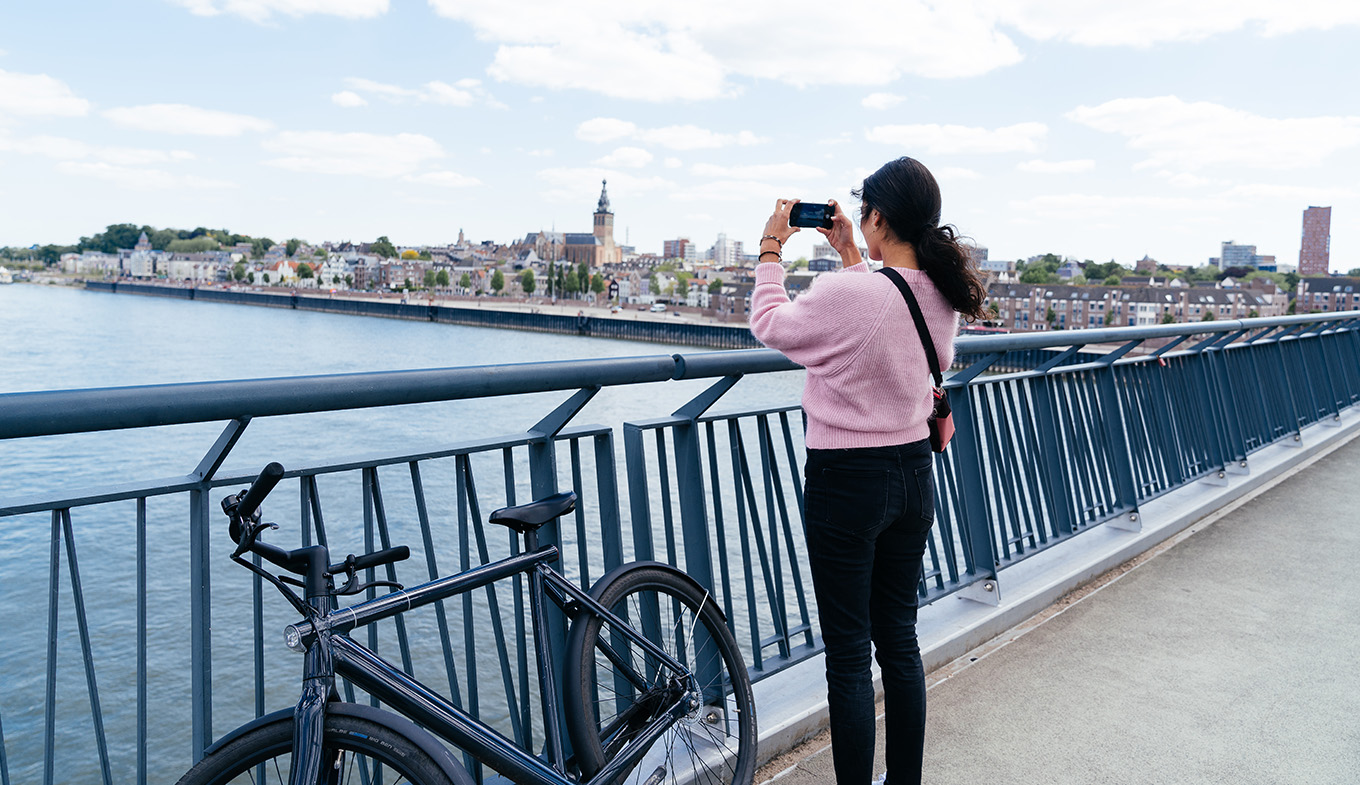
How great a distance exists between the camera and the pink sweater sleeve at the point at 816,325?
2.15 metres

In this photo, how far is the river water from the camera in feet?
38.0

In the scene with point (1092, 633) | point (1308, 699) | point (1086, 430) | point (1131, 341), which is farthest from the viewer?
point (1086, 430)

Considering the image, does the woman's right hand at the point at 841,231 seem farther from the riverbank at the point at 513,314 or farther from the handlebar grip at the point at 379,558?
the riverbank at the point at 513,314

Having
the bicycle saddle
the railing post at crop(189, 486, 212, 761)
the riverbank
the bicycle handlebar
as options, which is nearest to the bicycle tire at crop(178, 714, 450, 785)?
the bicycle handlebar

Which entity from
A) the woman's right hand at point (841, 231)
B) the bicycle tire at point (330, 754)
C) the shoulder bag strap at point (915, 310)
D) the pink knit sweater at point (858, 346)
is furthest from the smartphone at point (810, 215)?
the bicycle tire at point (330, 754)

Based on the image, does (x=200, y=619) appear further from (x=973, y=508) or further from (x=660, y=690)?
(x=973, y=508)

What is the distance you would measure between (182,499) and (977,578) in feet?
67.4

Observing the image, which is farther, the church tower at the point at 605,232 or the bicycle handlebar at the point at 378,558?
the church tower at the point at 605,232

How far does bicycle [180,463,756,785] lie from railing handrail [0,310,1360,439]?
0.21 metres

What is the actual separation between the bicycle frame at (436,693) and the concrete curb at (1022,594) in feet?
2.67

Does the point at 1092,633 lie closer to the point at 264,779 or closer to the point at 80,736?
the point at 264,779

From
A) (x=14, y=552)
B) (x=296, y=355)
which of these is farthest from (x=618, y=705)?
(x=296, y=355)

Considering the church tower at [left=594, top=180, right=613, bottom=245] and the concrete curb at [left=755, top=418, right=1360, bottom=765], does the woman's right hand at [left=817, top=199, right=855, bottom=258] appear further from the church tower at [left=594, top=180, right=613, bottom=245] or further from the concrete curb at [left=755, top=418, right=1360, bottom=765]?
the church tower at [left=594, top=180, right=613, bottom=245]

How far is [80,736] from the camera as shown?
11.7 meters
